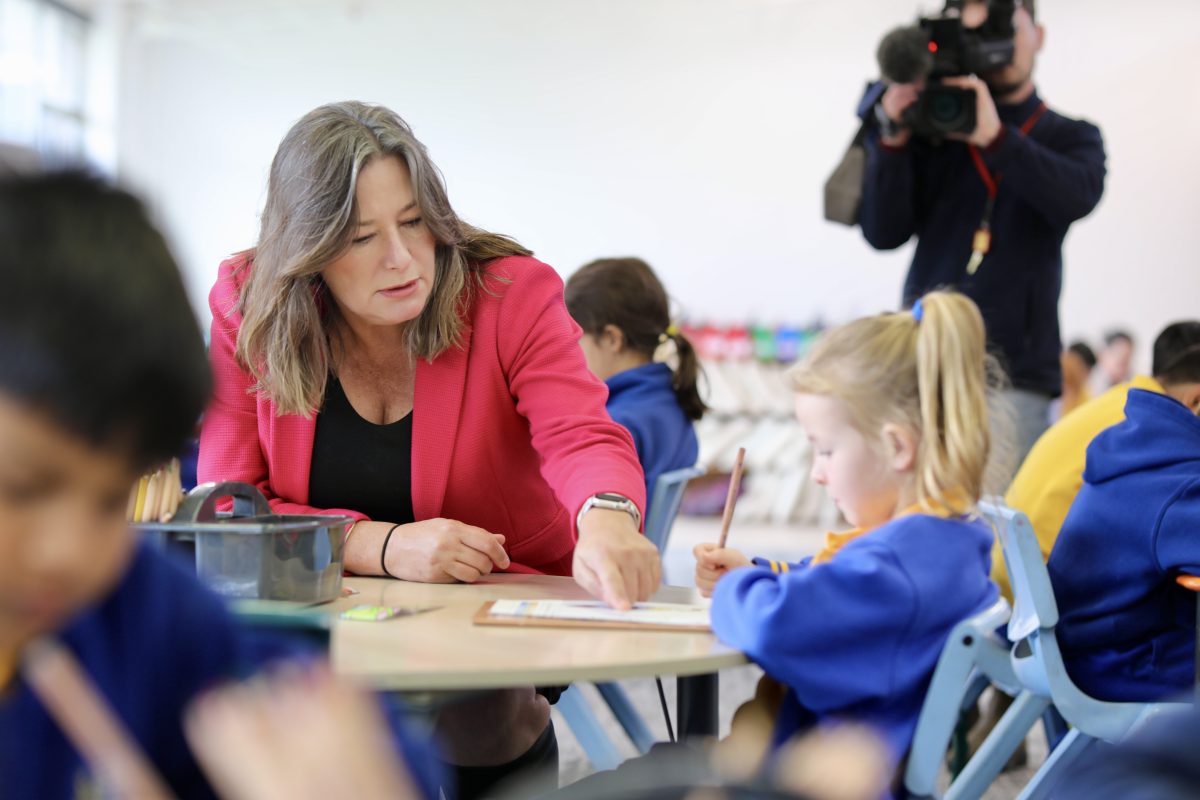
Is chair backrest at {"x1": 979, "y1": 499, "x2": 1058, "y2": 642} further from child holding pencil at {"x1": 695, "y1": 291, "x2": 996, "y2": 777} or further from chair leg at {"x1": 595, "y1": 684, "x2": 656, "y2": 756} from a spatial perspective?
chair leg at {"x1": 595, "y1": 684, "x2": 656, "y2": 756}

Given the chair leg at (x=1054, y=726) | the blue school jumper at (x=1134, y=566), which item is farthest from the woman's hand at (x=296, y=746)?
the chair leg at (x=1054, y=726)

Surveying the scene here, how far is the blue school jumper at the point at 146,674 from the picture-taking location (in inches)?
24.1

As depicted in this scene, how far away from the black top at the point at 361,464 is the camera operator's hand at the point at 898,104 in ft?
4.77

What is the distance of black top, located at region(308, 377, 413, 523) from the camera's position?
1683 millimetres

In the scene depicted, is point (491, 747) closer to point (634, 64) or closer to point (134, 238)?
point (134, 238)

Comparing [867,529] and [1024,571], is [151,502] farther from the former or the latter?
[1024,571]

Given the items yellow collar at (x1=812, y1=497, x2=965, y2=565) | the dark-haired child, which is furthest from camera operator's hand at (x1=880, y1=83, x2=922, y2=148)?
yellow collar at (x1=812, y1=497, x2=965, y2=565)

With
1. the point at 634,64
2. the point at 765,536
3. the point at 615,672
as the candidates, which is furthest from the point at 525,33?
the point at 615,672

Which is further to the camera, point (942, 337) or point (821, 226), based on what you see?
point (821, 226)

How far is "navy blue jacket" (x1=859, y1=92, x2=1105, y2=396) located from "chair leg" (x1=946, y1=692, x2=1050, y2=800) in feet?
2.97

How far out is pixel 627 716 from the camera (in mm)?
1866

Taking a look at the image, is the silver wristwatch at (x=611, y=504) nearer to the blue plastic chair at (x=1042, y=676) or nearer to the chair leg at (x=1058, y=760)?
the blue plastic chair at (x=1042, y=676)

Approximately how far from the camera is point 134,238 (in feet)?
1.66

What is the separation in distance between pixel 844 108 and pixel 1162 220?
1719 mm
